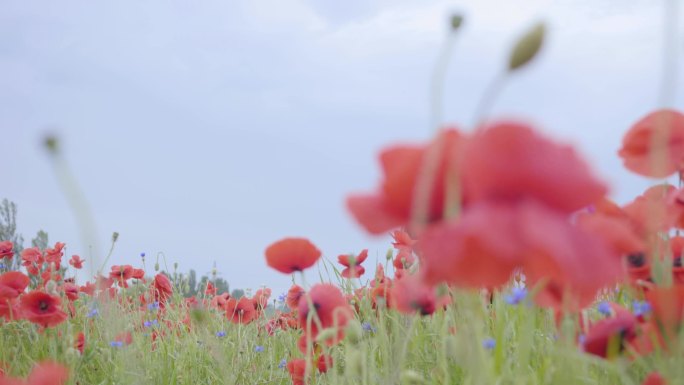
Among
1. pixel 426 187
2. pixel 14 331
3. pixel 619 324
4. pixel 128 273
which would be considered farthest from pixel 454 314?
pixel 14 331

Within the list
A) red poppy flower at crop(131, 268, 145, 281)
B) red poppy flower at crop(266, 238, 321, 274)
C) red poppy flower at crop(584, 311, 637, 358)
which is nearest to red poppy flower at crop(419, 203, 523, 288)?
red poppy flower at crop(584, 311, 637, 358)

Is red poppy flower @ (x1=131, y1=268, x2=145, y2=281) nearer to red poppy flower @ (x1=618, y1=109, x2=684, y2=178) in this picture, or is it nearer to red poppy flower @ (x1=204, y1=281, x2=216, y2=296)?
red poppy flower @ (x1=204, y1=281, x2=216, y2=296)

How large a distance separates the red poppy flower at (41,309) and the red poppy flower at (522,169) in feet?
7.22

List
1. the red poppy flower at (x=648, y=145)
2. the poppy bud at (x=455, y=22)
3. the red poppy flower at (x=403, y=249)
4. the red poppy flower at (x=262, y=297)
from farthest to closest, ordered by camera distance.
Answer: the red poppy flower at (x=262, y=297)
the red poppy flower at (x=403, y=249)
the red poppy flower at (x=648, y=145)
the poppy bud at (x=455, y=22)

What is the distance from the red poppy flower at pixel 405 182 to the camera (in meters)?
0.63

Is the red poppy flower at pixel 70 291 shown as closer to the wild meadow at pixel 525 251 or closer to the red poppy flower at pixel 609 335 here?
the wild meadow at pixel 525 251

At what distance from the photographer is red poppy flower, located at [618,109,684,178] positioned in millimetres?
1184

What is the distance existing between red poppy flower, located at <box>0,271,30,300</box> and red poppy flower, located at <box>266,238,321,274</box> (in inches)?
64.3

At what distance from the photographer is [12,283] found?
2646 mm

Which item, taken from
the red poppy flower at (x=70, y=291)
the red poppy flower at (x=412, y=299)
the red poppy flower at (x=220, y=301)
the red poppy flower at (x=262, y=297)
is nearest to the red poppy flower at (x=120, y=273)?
the red poppy flower at (x=70, y=291)

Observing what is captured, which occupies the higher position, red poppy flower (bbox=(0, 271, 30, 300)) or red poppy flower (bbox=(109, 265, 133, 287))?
red poppy flower (bbox=(109, 265, 133, 287))

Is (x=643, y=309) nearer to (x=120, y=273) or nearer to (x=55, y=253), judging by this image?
(x=120, y=273)

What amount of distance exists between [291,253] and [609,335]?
0.62 m

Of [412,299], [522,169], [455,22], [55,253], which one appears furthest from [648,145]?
[55,253]
